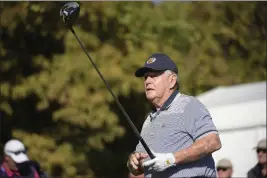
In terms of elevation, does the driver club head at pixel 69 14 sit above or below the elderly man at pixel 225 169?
above

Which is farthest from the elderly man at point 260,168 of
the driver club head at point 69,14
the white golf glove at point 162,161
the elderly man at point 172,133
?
the white golf glove at point 162,161

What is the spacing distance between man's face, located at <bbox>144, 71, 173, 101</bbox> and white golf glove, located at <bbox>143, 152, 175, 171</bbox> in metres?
0.53

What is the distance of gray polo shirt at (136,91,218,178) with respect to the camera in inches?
183

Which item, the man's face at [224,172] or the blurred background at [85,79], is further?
Answer: the blurred background at [85,79]

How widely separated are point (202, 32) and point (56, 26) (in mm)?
4358

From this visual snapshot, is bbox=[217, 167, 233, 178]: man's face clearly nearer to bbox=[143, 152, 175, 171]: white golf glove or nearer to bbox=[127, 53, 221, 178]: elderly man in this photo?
bbox=[127, 53, 221, 178]: elderly man

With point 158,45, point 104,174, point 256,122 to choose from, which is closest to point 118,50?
point 158,45

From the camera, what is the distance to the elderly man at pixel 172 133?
4.55m

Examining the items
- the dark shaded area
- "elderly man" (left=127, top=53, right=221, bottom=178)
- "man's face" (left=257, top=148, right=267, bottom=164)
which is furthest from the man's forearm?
the dark shaded area

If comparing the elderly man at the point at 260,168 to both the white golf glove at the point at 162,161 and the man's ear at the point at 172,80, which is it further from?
the white golf glove at the point at 162,161

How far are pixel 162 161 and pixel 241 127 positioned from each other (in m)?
6.58

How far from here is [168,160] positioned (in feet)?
14.7

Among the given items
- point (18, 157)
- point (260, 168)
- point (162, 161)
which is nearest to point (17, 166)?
point (18, 157)

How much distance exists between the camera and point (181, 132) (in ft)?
15.4
